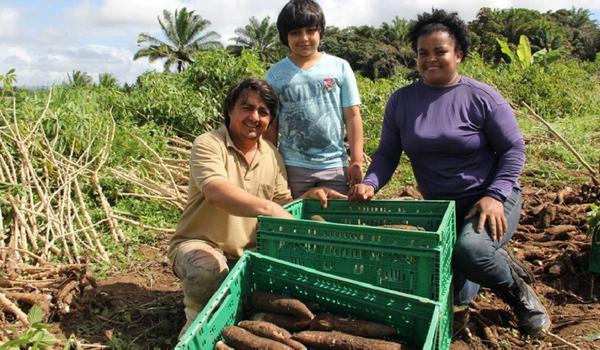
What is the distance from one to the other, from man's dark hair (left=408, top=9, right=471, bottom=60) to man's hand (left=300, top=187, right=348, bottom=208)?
87 centimetres

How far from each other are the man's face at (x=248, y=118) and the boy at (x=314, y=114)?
0.29m

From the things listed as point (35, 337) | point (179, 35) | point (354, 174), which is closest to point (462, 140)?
point (354, 174)

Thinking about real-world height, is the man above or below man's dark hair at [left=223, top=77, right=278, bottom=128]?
below

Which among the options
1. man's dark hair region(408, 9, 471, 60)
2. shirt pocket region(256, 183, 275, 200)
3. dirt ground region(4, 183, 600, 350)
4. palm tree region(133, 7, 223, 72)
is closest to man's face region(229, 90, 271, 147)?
shirt pocket region(256, 183, 275, 200)

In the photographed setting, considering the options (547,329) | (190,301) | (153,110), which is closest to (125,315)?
(190,301)

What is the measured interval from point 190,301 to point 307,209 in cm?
72

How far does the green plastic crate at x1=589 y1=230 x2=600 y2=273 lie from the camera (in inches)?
123

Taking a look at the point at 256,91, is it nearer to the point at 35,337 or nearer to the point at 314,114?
the point at 314,114

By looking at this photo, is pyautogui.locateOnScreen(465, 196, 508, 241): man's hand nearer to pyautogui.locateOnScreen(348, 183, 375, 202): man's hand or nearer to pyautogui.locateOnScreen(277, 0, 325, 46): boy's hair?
pyautogui.locateOnScreen(348, 183, 375, 202): man's hand

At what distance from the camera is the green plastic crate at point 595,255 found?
3.13 m

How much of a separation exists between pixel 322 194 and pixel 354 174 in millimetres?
407

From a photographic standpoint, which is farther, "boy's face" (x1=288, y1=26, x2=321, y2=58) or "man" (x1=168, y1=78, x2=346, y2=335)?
"boy's face" (x1=288, y1=26, x2=321, y2=58)

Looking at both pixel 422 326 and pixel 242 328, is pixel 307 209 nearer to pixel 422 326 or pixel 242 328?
pixel 242 328

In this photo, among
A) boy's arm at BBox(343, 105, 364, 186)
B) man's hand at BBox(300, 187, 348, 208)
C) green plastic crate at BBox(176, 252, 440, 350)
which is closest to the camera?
green plastic crate at BBox(176, 252, 440, 350)
